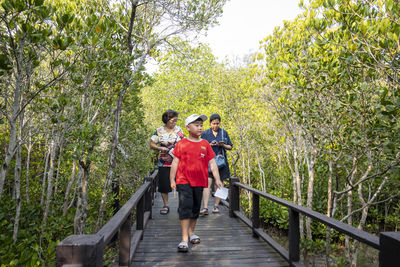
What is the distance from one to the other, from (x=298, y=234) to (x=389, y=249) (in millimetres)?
1499

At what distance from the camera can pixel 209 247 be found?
12.3ft

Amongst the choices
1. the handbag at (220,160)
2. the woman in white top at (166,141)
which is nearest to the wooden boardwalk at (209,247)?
the woman in white top at (166,141)

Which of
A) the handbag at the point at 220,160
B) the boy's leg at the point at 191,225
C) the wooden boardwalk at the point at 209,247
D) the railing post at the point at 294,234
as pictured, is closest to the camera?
the railing post at the point at 294,234

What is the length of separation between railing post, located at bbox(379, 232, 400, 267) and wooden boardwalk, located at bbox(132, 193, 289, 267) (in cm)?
181

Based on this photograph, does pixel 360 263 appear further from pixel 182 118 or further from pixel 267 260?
pixel 182 118

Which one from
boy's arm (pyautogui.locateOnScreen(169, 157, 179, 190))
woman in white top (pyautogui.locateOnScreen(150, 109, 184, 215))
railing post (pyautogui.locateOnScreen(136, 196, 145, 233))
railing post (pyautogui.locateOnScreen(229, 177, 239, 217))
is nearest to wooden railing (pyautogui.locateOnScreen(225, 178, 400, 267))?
railing post (pyautogui.locateOnScreen(229, 177, 239, 217))

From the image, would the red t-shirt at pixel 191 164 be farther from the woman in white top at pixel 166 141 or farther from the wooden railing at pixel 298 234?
the woman in white top at pixel 166 141

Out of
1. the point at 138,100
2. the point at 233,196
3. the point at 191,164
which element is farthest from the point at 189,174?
the point at 138,100

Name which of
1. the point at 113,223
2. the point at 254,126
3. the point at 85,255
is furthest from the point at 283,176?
the point at 85,255

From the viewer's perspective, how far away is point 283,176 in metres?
9.94

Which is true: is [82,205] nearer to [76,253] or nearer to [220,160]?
[220,160]

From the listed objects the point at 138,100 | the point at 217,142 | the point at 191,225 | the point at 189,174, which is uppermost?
the point at 138,100

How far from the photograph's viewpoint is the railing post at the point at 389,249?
148 centimetres

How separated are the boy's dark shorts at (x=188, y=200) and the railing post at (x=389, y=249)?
7.22ft
